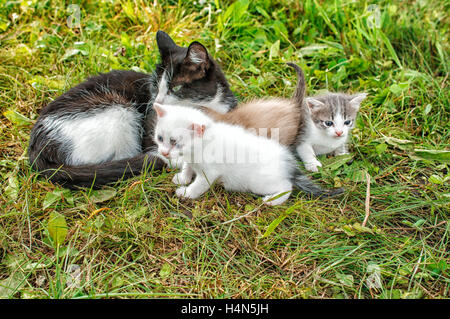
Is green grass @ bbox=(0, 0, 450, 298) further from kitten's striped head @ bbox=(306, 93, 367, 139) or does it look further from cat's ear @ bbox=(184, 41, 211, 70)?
cat's ear @ bbox=(184, 41, 211, 70)

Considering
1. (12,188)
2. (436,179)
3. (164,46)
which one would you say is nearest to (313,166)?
(436,179)

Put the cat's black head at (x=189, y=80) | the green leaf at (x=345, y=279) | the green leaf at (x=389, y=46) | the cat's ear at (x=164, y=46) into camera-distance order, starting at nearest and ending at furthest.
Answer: the green leaf at (x=345, y=279) < the cat's black head at (x=189, y=80) < the cat's ear at (x=164, y=46) < the green leaf at (x=389, y=46)

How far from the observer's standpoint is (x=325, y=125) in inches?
99.7

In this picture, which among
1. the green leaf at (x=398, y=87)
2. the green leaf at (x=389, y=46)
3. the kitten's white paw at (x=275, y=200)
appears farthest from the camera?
the green leaf at (x=389, y=46)

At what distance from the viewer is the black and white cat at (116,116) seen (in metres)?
2.34

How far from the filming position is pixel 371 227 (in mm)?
2162

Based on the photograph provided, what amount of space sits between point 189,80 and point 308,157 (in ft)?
3.18

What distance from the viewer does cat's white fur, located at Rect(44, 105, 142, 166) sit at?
2393 mm

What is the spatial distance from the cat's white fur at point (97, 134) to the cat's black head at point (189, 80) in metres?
0.29

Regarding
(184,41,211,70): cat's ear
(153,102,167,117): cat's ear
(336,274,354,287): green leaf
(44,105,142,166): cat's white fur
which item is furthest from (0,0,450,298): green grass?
(184,41,211,70): cat's ear

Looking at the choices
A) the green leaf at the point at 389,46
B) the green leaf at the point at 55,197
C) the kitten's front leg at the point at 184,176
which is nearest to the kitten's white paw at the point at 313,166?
the kitten's front leg at the point at 184,176

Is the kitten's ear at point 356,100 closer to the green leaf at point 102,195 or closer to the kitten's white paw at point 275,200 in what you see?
the kitten's white paw at point 275,200

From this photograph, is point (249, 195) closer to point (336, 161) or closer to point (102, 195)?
point (336, 161)

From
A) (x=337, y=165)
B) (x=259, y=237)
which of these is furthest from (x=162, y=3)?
(x=259, y=237)
